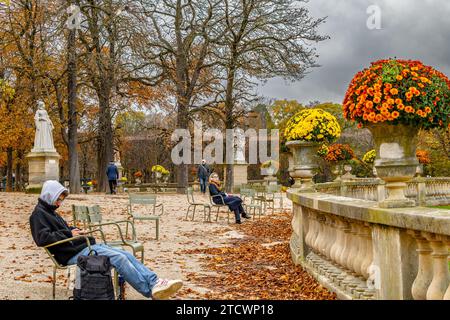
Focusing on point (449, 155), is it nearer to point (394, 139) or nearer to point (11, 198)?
point (11, 198)

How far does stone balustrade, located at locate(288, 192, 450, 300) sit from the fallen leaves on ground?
350 millimetres

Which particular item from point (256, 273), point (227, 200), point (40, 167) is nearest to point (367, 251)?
point (256, 273)

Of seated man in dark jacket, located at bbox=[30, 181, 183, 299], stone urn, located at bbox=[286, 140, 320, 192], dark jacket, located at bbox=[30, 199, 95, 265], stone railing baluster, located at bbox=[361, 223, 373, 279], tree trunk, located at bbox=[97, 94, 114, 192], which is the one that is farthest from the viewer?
tree trunk, located at bbox=[97, 94, 114, 192]

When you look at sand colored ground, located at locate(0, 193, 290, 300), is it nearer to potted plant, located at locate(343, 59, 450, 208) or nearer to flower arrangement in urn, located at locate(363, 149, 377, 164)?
potted plant, located at locate(343, 59, 450, 208)

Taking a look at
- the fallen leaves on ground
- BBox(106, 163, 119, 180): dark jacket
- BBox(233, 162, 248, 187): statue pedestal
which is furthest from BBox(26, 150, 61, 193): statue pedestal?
Result: the fallen leaves on ground

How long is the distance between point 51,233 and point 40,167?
18784mm

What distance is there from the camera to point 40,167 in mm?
23703

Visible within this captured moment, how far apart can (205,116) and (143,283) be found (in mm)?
23801

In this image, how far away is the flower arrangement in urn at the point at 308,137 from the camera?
9.89m

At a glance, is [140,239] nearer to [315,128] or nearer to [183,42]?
[315,128]

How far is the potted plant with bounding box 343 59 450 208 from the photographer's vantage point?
178 inches

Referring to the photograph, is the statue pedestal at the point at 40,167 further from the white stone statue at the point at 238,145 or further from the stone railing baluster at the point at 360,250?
the stone railing baluster at the point at 360,250

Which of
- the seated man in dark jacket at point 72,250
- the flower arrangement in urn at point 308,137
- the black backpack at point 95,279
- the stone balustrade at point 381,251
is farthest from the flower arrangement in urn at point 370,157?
the black backpack at point 95,279
